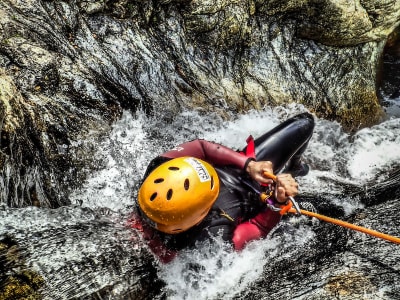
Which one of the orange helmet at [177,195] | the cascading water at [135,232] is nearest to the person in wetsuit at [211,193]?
the orange helmet at [177,195]

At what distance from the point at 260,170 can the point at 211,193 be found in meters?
0.64

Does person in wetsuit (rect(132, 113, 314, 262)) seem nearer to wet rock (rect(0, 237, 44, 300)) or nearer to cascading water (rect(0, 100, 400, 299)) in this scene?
cascading water (rect(0, 100, 400, 299))

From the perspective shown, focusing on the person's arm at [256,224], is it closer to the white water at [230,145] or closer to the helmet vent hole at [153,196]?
the white water at [230,145]

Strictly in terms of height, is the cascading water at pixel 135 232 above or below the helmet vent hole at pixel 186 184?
below

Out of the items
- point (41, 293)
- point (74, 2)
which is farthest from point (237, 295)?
point (74, 2)

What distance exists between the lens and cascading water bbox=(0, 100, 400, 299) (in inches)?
135

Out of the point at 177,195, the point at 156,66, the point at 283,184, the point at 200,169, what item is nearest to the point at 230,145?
the point at 156,66

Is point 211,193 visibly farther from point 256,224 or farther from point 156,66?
point 156,66

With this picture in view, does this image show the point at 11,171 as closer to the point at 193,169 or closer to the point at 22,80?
the point at 22,80

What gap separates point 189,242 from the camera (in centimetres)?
415

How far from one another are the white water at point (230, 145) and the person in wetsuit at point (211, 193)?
23 cm

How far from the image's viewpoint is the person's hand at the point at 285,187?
3.74m

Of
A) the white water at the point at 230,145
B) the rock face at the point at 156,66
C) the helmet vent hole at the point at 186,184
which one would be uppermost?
the rock face at the point at 156,66

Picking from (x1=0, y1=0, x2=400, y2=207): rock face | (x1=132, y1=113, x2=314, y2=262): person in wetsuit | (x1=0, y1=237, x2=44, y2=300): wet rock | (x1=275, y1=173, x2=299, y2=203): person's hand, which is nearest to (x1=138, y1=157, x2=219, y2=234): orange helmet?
(x1=132, y1=113, x2=314, y2=262): person in wetsuit
